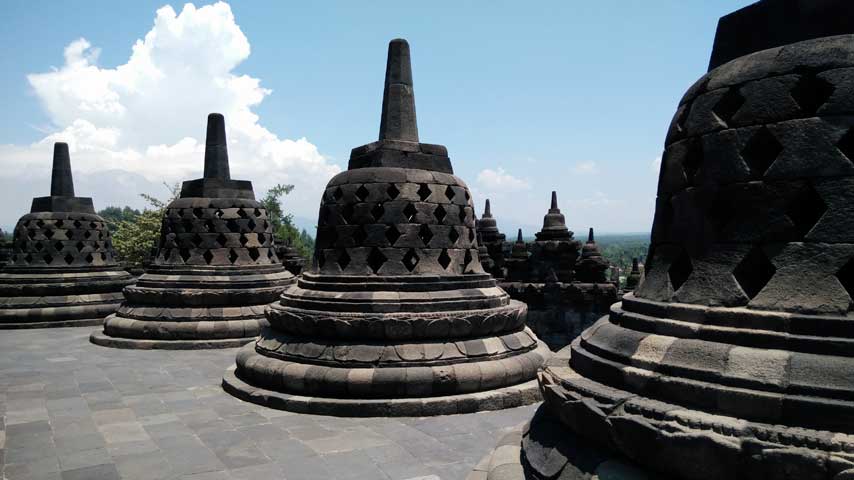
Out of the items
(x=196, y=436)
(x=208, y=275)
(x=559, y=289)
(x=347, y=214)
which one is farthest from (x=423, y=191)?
(x=559, y=289)

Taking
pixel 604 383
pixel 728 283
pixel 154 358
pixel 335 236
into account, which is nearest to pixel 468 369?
pixel 335 236

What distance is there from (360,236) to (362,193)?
0.52m

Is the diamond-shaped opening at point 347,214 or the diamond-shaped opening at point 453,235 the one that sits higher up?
the diamond-shaped opening at point 347,214

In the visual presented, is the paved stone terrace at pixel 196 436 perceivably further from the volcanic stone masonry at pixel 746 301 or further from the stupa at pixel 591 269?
the stupa at pixel 591 269

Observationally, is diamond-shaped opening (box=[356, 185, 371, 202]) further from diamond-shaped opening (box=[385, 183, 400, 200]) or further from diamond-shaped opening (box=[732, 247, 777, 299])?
diamond-shaped opening (box=[732, 247, 777, 299])

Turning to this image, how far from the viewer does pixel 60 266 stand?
43.3 feet

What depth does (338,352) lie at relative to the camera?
639 cm

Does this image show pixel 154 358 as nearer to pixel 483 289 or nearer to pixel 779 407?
pixel 483 289

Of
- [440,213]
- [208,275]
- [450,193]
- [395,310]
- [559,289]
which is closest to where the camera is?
[395,310]

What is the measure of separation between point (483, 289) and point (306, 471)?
347cm

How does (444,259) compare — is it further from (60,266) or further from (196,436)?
(60,266)

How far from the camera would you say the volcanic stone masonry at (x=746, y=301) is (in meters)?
2.32

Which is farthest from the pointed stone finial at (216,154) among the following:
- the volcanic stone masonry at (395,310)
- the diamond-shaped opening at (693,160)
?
the diamond-shaped opening at (693,160)

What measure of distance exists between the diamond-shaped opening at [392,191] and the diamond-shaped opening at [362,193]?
243 mm
